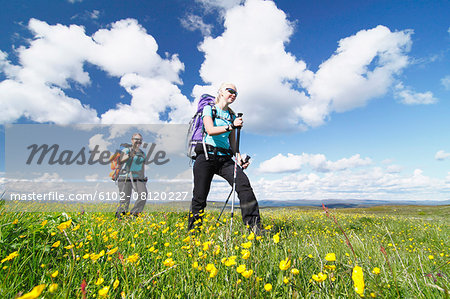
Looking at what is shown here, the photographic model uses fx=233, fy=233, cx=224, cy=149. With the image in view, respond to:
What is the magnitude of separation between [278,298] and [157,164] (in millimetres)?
12405

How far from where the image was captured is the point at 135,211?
8.51m

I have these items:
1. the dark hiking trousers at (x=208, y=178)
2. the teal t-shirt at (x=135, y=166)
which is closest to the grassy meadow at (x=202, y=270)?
the dark hiking trousers at (x=208, y=178)

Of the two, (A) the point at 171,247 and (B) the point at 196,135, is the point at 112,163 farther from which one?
(A) the point at 171,247

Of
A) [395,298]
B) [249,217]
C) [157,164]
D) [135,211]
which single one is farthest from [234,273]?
[157,164]

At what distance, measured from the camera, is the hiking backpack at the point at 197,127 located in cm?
579

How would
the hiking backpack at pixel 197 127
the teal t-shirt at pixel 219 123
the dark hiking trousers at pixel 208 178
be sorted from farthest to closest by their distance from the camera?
the hiking backpack at pixel 197 127, the teal t-shirt at pixel 219 123, the dark hiking trousers at pixel 208 178

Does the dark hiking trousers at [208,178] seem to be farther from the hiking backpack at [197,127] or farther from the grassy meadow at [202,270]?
the grassy meadow at [202,270]

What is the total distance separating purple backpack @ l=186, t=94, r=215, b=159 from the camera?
587 centimetres

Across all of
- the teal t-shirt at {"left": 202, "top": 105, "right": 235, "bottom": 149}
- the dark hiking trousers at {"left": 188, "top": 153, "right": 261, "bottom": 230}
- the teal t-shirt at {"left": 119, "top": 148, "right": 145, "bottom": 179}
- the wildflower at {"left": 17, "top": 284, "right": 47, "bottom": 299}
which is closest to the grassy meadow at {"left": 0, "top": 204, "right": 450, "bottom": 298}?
the wildflower at {"left": 17, "top": 284, "right": 47, "bottom": 299}

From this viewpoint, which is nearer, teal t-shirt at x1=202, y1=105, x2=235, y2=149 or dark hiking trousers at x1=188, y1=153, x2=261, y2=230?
dark hiking trousers at x1=188, y1=153, x2=261, y2=230

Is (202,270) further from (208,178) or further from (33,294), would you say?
(208,178)

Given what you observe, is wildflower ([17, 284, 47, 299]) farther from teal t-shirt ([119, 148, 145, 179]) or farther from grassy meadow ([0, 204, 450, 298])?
teal t-shirt ([119, 148, 145, 179])

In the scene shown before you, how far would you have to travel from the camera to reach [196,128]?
20.0 feet

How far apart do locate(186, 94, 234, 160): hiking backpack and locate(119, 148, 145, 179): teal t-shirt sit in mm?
3675
